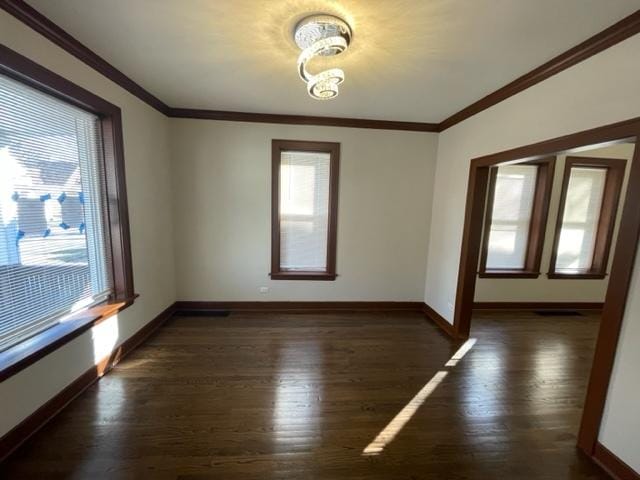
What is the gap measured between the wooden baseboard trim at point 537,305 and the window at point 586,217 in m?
0.43

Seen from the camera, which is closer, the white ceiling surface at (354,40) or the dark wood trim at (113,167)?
the white ceiling surface at (354,40)

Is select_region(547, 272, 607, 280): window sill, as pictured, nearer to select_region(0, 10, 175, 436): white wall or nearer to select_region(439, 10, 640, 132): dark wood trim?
select_region(439, 10, 640, 132): dark wood trim

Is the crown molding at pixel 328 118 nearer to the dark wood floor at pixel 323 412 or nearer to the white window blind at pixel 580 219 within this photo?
the white window blind at pixel 580 219

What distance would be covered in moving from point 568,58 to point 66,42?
10.9ft

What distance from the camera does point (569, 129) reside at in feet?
6.25

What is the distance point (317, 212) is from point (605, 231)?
424 centimetres

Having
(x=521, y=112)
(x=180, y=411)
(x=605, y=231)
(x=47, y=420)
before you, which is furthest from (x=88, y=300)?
(x=605, y=231)

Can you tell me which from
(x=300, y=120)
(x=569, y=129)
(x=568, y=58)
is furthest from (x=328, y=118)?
(x=569, y=129)

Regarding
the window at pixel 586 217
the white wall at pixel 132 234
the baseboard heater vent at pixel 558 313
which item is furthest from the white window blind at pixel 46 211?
the window at pixel 586 217

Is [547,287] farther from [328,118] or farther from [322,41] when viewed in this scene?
[322,41]

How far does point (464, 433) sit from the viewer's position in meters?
1.86

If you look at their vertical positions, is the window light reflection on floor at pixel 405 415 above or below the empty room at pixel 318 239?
below

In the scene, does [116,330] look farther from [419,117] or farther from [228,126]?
[419,117]

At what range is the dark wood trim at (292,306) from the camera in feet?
12.1
